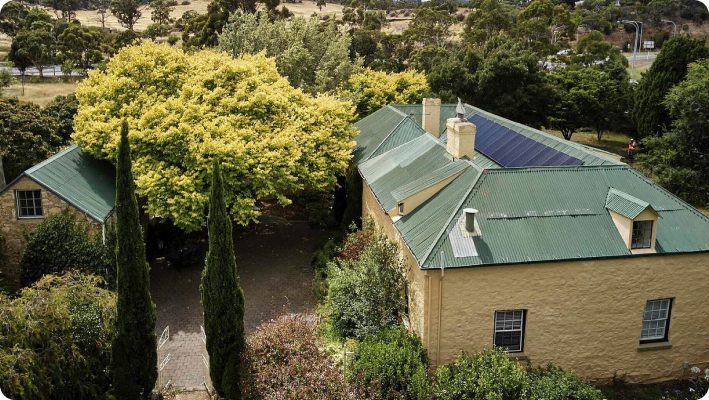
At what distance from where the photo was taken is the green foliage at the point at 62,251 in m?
22.4

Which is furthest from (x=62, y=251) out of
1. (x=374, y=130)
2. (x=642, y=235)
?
(x=642, y=235)

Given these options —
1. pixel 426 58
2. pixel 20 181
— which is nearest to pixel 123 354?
pixel 20 181

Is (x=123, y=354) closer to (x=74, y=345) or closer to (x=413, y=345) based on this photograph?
(x=74, y=345)

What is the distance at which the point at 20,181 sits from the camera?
22578mm

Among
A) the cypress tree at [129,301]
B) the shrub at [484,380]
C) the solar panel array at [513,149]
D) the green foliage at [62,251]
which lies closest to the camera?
the shrub at [484,380]

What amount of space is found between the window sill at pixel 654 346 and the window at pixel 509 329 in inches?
147

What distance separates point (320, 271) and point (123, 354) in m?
9.87

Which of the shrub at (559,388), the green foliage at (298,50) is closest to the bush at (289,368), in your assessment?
the shrub at (559,388)

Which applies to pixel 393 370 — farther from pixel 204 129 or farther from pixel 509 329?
pixel 204 129

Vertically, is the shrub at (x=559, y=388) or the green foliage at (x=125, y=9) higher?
the green foliage at (x=125, y=9)

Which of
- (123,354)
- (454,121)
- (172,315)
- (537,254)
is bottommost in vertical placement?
(172,315)

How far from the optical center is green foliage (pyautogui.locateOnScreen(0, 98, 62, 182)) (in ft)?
105

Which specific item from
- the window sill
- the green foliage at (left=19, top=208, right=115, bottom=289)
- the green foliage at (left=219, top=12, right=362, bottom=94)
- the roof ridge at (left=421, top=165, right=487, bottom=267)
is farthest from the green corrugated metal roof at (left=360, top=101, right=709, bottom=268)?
the green foliage at (left=219, top=12, right=362, bottom=94)

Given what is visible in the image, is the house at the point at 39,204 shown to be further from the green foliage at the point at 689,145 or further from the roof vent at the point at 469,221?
the green foliage at the point at 689,145
